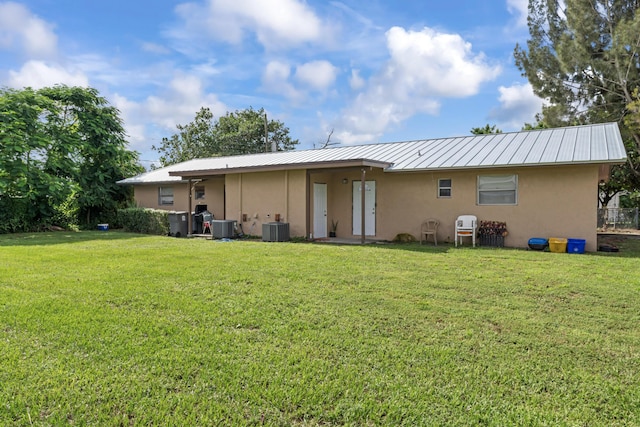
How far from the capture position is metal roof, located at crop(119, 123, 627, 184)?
395 inches

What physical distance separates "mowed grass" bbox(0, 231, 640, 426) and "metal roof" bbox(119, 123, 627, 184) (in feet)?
13.5

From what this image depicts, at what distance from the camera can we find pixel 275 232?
41.2 feet

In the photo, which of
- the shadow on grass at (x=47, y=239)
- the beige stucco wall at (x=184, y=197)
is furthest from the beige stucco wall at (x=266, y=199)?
the shadow on grass at (x=47, y=239)

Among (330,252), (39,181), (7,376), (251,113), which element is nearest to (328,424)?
(7,376)

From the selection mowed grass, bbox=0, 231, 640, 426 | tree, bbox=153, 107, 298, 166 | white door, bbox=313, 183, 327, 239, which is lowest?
mowed grass, bbox=0, 231, 640, 426

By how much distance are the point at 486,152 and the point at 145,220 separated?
41.0 feet

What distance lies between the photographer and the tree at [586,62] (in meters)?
17.2

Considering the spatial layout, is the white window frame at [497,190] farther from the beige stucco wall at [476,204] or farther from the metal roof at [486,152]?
the metal roof at [486,152]

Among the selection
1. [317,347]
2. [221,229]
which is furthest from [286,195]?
[317,347]

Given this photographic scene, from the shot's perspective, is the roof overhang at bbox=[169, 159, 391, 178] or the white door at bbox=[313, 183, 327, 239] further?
the white door at bbox=[313, 183, 327, 239]

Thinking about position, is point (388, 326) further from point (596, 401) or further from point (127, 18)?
point (127, 18)

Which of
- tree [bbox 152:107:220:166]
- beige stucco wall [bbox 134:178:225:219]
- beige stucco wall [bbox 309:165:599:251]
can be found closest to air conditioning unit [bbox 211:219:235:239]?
beige stucco wall [bbox 134:178:225:219]

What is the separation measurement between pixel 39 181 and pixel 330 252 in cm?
1283

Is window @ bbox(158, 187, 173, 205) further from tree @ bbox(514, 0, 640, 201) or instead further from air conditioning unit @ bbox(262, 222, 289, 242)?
tree @ bbox(514, 0, 640, 201)
